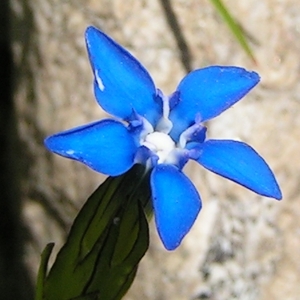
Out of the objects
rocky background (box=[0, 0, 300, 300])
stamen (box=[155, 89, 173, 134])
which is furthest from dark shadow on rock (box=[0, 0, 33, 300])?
stamen (box=[155, 89, 173, 134])

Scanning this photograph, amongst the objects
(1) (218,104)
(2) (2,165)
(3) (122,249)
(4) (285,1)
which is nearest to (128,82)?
(1) (218,104)

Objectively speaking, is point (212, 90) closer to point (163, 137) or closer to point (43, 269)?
point (163, 137)

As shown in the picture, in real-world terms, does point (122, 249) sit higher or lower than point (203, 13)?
lower

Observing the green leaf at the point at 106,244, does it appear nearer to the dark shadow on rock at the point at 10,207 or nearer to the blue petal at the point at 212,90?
the blue petal at the point at 212,90

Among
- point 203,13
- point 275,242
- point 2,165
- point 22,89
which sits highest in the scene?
point 203,13

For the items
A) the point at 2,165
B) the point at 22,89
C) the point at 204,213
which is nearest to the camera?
the point at 204,213

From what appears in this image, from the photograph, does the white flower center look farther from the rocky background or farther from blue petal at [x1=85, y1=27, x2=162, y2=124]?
the rocky background

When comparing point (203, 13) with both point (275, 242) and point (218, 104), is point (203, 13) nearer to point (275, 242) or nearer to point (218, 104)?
point (275, 242)
